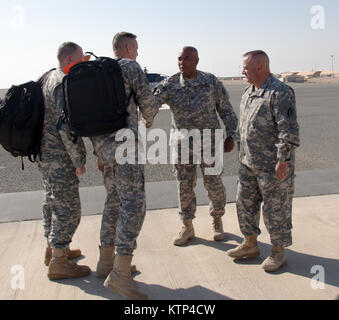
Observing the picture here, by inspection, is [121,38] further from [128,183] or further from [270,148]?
[270,148]

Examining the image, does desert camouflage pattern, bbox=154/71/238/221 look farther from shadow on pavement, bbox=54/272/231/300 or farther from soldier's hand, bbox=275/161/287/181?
shadow on pavement, bbox=54/272/231/300

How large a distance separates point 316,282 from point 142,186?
58.7 inches

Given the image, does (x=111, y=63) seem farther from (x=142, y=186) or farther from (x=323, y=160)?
(x=323, y=160)

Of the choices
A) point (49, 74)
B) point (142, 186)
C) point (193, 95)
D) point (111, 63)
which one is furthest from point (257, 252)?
point (49, 74)

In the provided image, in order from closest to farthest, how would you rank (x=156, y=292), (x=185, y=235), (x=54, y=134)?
(x=156, y=292) → (x=54, y=134) → (x=185, y=235)

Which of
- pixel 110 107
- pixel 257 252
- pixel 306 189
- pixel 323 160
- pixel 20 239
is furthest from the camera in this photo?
pixel 323 160

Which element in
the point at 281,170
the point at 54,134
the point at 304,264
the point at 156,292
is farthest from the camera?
the point at 304,264

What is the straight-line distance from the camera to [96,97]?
110 inches

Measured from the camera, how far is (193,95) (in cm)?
383

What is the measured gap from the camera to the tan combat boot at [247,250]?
350cm

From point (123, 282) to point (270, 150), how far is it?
1.53 meters

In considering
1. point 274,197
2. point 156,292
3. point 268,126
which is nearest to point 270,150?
point 268,126

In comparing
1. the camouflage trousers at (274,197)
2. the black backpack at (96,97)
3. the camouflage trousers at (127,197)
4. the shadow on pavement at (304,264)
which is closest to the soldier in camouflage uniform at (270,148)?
the camouflage trousers at (274,197)

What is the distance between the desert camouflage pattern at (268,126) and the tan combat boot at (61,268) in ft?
5.44
